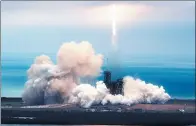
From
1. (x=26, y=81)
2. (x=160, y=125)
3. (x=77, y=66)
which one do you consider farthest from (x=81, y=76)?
(x=160, y=125)

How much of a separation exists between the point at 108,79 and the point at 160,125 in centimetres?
127

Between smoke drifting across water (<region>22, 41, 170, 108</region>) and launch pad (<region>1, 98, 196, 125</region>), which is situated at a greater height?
smoke drifting across water (<region>22, 41, 170, 108</region>)

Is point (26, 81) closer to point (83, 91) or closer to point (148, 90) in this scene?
point (83, 91)

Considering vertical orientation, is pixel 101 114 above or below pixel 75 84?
below

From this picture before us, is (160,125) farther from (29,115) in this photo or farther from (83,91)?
(29,115)

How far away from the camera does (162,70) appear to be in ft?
32.4

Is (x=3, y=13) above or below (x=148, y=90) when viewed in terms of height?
above

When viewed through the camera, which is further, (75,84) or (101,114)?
(75,84)

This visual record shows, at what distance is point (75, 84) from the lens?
1020cm

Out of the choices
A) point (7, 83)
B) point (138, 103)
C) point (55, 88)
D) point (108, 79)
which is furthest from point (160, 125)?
point (7, 83)

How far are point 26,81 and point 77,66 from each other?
97 cm

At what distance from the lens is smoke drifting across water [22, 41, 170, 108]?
9.94 metres

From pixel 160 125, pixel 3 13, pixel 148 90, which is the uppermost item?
pixel 3 13

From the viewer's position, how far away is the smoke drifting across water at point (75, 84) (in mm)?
9938
